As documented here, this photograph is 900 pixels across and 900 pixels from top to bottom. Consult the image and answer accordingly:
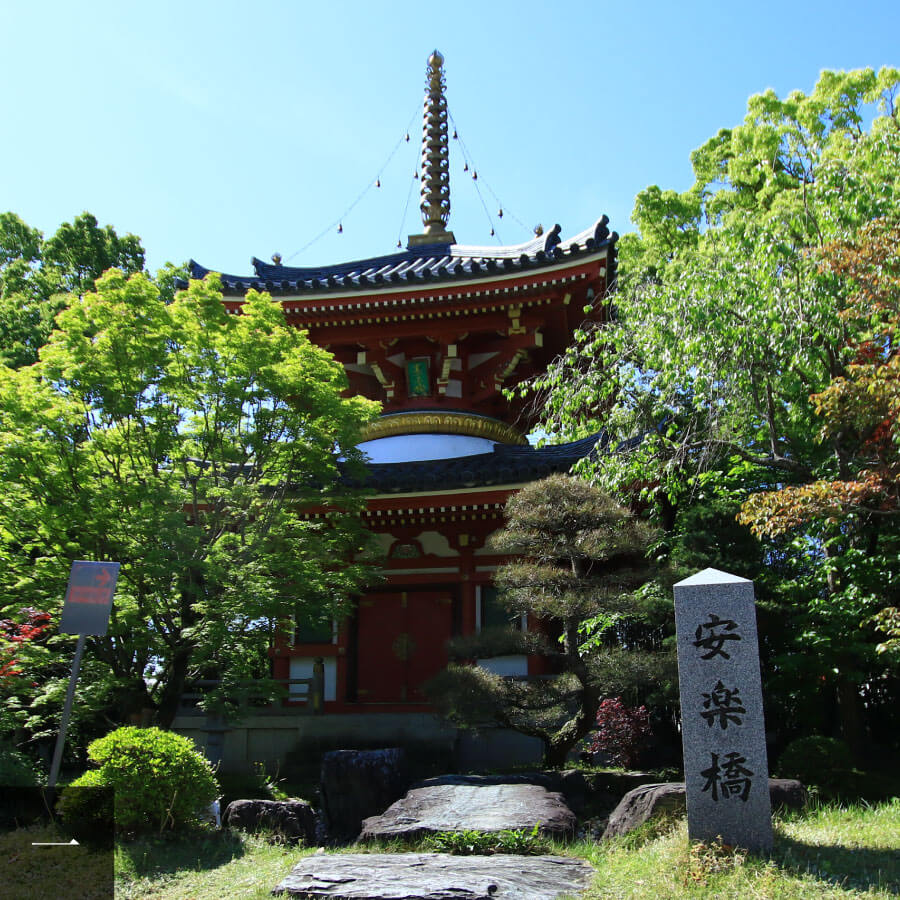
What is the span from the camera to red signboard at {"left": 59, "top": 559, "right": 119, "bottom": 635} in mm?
7266

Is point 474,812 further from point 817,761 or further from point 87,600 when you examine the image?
point 817,761

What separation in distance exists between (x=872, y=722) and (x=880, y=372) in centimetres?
614

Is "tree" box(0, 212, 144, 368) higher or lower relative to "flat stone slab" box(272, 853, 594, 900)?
higher

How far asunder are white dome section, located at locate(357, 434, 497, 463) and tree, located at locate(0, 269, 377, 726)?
13.7 ft

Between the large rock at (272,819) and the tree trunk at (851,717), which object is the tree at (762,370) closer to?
the tree trunk at (851,717)

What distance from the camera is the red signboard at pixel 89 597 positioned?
23.8 ft

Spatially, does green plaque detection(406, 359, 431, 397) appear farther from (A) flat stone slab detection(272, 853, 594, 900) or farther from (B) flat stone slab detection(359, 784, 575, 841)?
(A) flat stone slab detection(272, 853, 594, 900)

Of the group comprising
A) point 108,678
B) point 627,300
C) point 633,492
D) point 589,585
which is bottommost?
point 108,678

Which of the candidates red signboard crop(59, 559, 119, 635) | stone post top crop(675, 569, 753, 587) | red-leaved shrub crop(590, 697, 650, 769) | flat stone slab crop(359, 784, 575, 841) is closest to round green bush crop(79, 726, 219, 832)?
red signboard crop(59, 559, 119, 635)

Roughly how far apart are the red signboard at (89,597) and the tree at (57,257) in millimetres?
13659

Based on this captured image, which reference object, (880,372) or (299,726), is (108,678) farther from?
(880,372)

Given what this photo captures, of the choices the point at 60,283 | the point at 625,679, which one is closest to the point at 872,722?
the point at 625,679

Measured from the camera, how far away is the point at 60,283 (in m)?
20.2

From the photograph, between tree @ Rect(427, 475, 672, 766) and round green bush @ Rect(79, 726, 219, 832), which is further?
tree @ Rect(427, 475, 672, 766)
